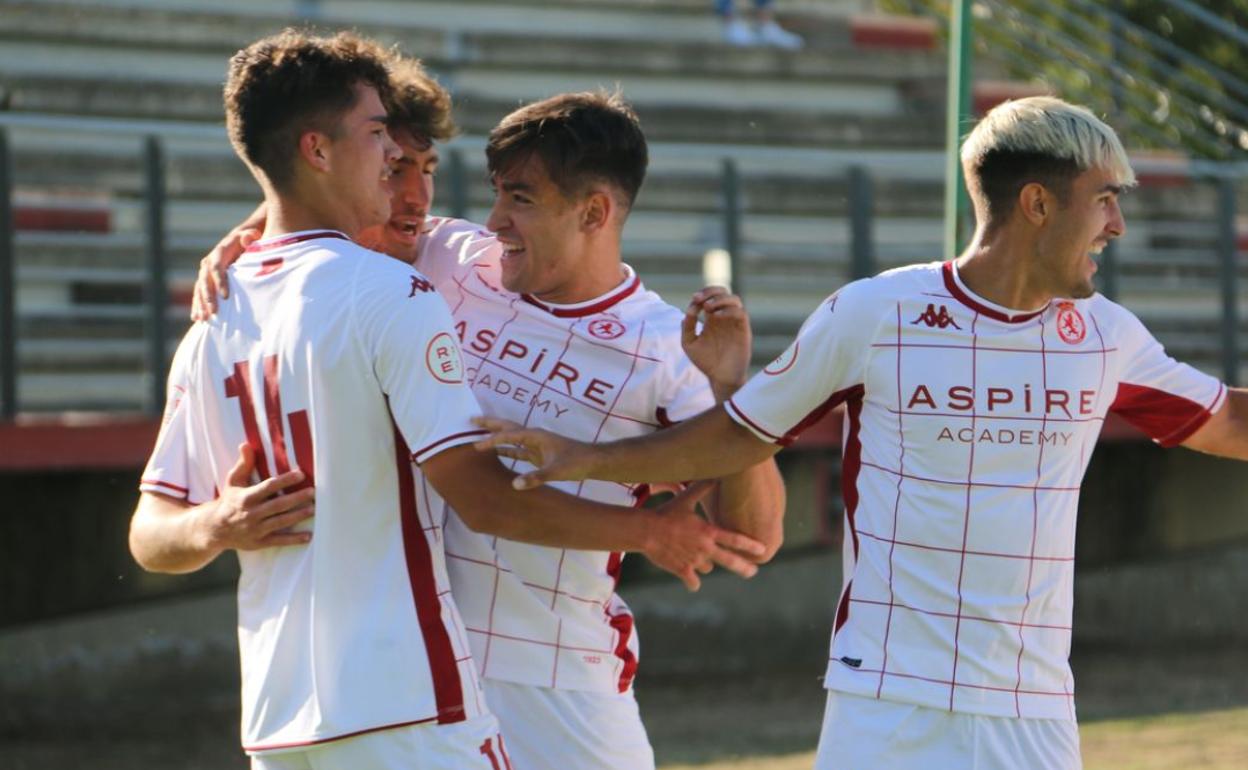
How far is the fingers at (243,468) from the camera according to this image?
11.0 ft

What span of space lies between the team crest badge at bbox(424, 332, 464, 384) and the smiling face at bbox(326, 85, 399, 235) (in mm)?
320

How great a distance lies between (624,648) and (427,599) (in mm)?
812

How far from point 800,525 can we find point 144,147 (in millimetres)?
3439

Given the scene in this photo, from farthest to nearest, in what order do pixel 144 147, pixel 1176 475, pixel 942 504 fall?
pixel 1176 475 < pixel 144 147 < pixel 942 504

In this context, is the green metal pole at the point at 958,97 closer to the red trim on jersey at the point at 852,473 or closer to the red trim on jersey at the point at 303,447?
the red trim on jersey at the point at 852,473

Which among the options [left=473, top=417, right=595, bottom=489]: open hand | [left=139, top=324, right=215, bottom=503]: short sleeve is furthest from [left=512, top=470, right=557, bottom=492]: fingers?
[left=139, top=324, right=215, bottom=503]: short sleeve

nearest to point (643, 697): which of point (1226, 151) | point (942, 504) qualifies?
point (1226, 151)

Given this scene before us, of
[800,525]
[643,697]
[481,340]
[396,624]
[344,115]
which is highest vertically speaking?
[344,115]

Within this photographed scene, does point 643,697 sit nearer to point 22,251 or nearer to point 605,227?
point 22,251

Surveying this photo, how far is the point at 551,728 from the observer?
3.88 meters

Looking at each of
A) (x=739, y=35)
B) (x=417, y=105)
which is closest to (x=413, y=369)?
(x=417, y=105)

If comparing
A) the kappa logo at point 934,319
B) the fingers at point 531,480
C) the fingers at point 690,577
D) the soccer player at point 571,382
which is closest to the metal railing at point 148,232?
the soccer player at point 571,382

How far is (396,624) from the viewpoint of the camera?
10.7 ft

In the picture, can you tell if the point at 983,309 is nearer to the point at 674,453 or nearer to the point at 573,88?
the point at 674,453
